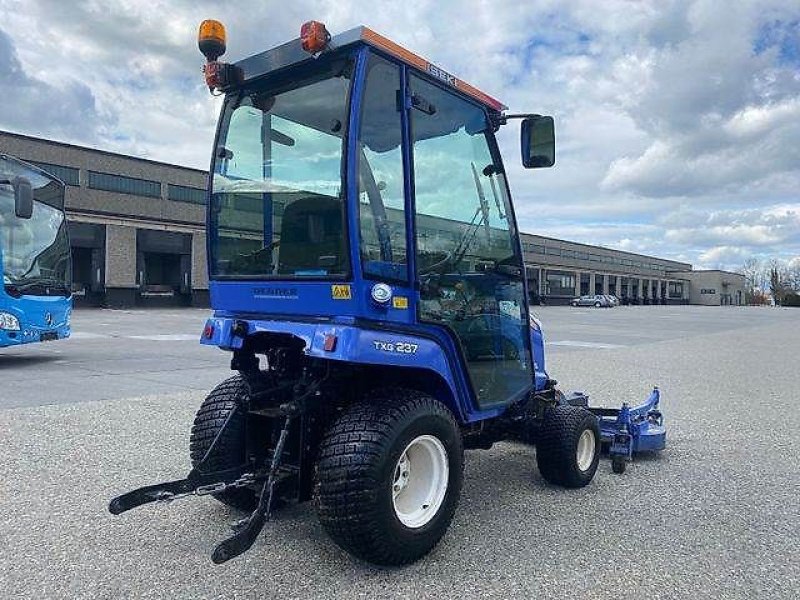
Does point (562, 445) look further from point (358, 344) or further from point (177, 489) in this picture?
point (177, 489)

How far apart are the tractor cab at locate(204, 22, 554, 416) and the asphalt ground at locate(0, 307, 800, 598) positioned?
85cm

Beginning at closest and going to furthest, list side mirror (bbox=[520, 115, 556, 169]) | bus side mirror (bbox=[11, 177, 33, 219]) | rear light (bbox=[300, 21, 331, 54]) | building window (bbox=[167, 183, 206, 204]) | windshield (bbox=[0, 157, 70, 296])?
rear light (bbox=[300, 21, 331, 54]) → side mirror (bbox=[520, 115, 556, 169]) → bus side mirror (bbox=[11, 177, 33, 219]) → windshield (bbox=[0, 157, 70, 296]) → building window (bbox=[167, 183, 206, 204])

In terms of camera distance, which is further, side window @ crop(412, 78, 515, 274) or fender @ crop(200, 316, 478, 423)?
side window @ crop(412, 78, 515, 274)

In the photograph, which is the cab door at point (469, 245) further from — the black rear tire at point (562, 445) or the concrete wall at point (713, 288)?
the concrete wall at point (713, 288)

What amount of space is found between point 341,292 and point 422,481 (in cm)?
108

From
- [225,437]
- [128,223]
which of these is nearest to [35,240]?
[225,437]

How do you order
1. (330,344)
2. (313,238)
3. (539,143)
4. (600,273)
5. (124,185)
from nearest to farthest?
(330,344), (313,238), (539,143), (124,185), (600,273)

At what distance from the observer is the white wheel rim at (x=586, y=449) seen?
4.62 meters

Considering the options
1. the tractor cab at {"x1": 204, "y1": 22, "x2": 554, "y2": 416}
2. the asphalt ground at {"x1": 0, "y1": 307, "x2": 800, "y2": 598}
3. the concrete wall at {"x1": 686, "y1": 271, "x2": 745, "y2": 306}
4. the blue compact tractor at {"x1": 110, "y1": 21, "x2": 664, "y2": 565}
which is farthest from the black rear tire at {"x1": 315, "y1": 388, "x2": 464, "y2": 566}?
the concrete wall at {"x1": 686, "y1": 271, "x2": 745, "y2": 306}

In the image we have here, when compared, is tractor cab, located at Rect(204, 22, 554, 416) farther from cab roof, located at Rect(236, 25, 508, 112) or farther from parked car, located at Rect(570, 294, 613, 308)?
parked car, located at Rect(570, 294, 613, 308)

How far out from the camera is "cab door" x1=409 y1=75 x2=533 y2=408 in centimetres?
363

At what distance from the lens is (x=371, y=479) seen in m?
2.99

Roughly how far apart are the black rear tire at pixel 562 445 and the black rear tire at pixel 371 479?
4.50ft

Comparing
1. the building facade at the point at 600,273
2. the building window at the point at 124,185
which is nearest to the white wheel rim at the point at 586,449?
the building window at the point at 124,185
